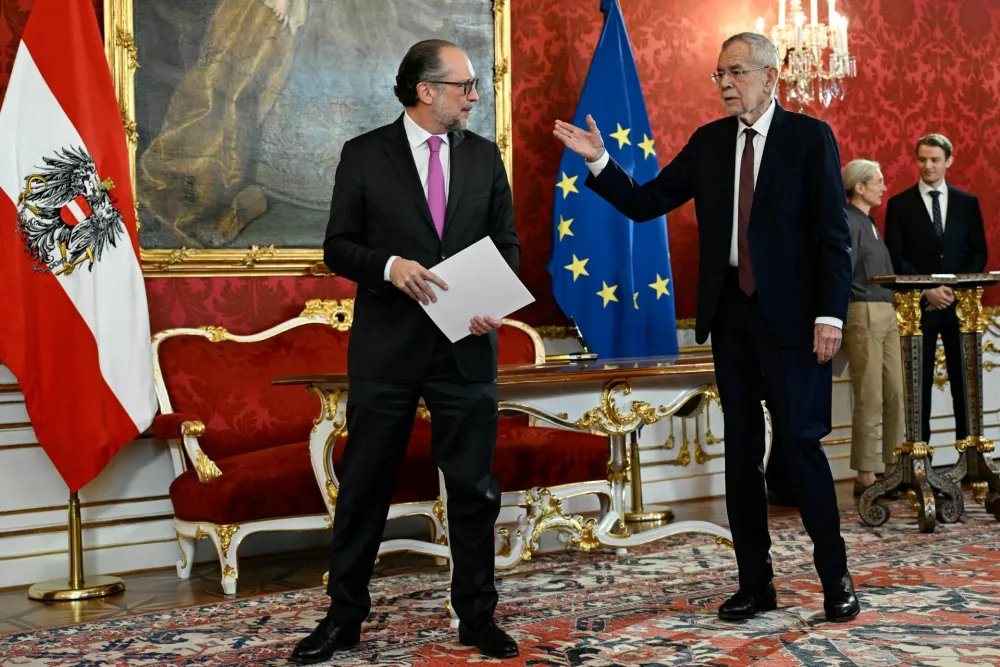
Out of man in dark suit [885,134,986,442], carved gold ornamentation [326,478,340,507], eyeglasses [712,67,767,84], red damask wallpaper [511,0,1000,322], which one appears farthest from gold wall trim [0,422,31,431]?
man in dark suit [885,134,986,442]

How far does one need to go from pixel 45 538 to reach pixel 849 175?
4197 mm

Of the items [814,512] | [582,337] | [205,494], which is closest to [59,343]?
[205,494]

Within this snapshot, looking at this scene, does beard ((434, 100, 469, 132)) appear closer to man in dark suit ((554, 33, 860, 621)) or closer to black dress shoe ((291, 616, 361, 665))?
man in dark suit ((554, 33, 860, 621))

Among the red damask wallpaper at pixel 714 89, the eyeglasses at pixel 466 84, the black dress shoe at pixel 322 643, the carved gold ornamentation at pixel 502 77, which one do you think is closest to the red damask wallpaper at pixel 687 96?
the red damask wallpaper at pixel 714 89

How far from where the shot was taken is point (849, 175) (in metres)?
5.96

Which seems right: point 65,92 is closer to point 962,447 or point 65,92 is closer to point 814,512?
point 814,512

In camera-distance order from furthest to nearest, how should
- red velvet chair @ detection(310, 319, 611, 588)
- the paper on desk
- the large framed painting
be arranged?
the large framed painting
red velvet chair @ detection(310, 319, 611, 588)
the paper on desk

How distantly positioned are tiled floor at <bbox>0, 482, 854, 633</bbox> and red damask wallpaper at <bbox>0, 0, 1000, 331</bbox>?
1.05m

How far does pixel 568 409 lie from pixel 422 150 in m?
1.31

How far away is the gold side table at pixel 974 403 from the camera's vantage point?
526 centimetres

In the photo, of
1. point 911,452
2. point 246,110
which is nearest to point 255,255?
point 246,110

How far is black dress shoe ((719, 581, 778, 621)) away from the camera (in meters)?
3.34

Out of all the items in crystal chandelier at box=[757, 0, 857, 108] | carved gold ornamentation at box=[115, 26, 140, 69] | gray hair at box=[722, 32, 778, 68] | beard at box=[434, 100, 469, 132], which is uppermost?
crystal chandelier at box=[757, 0, 857, 108]

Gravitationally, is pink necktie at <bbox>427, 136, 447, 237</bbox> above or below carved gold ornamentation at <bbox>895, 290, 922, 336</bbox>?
above
